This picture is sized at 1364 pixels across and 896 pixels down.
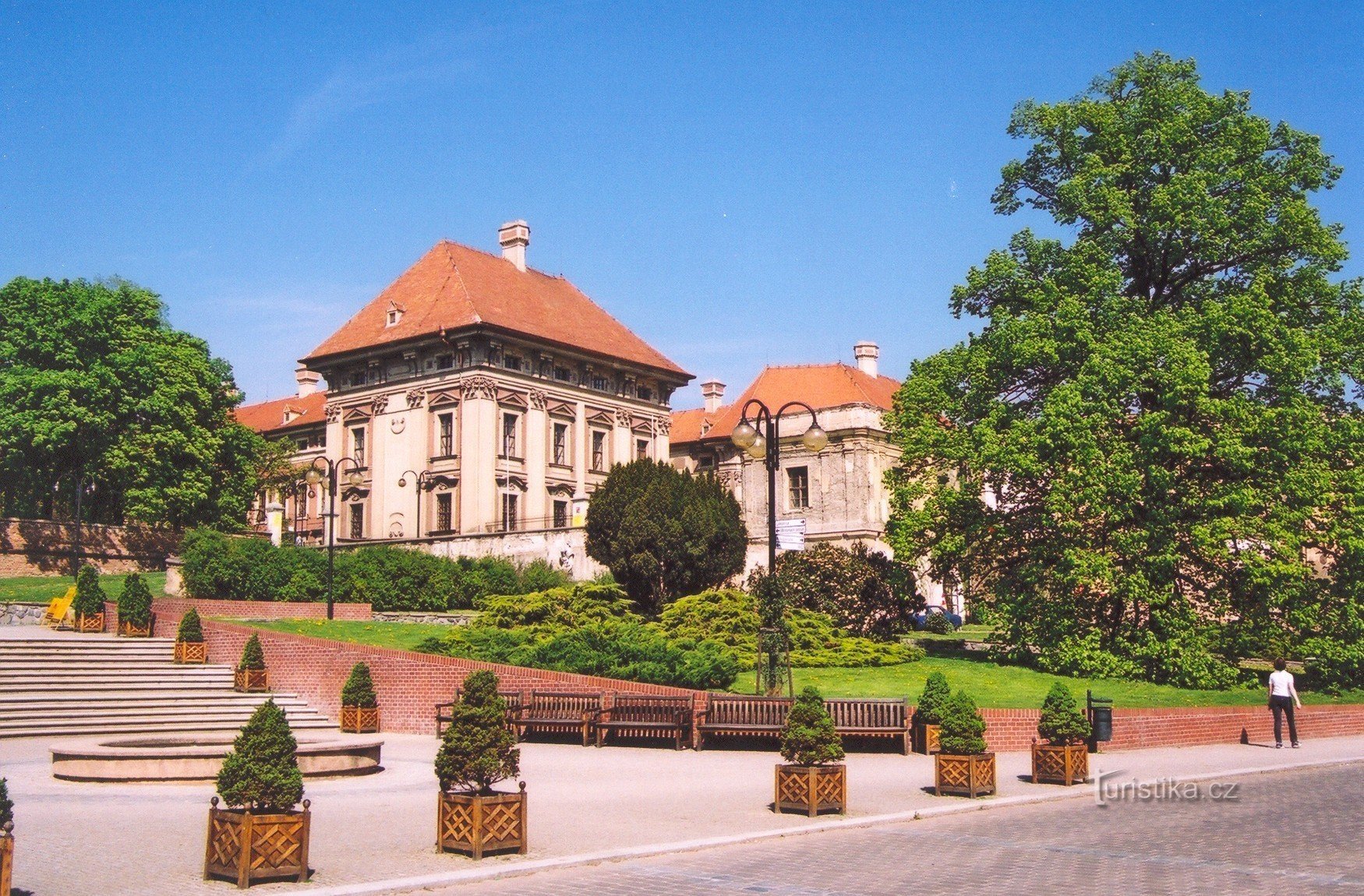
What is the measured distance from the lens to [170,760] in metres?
16.1

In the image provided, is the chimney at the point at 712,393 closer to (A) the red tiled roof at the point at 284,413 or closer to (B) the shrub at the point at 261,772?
(A) the red tiled roof at the point at 284,413

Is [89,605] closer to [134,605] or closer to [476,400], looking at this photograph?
[134,605]

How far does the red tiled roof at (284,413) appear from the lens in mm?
77062

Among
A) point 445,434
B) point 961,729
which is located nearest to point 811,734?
point 961,729

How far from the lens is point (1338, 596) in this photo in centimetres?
2967

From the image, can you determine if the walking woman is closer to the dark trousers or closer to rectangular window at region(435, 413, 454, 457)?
the dark trousers

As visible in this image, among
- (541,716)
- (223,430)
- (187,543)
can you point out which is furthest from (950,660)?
(223,430)

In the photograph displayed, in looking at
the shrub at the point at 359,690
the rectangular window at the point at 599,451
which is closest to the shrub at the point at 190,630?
the shrub at the point at 359,690

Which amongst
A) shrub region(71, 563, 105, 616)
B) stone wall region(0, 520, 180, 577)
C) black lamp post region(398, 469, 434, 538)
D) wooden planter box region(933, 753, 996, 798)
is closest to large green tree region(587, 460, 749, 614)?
shrub region(71, 563, 105, 616)

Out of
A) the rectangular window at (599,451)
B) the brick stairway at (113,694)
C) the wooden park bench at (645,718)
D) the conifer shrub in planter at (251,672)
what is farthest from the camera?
the rectangular window at (599,451)

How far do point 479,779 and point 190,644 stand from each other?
17722 mm

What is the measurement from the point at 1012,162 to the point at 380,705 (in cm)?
2080

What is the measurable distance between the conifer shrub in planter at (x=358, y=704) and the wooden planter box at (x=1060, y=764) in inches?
460

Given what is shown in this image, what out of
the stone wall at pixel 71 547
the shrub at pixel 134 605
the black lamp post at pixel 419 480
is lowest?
the shrub at pixel 134 605
